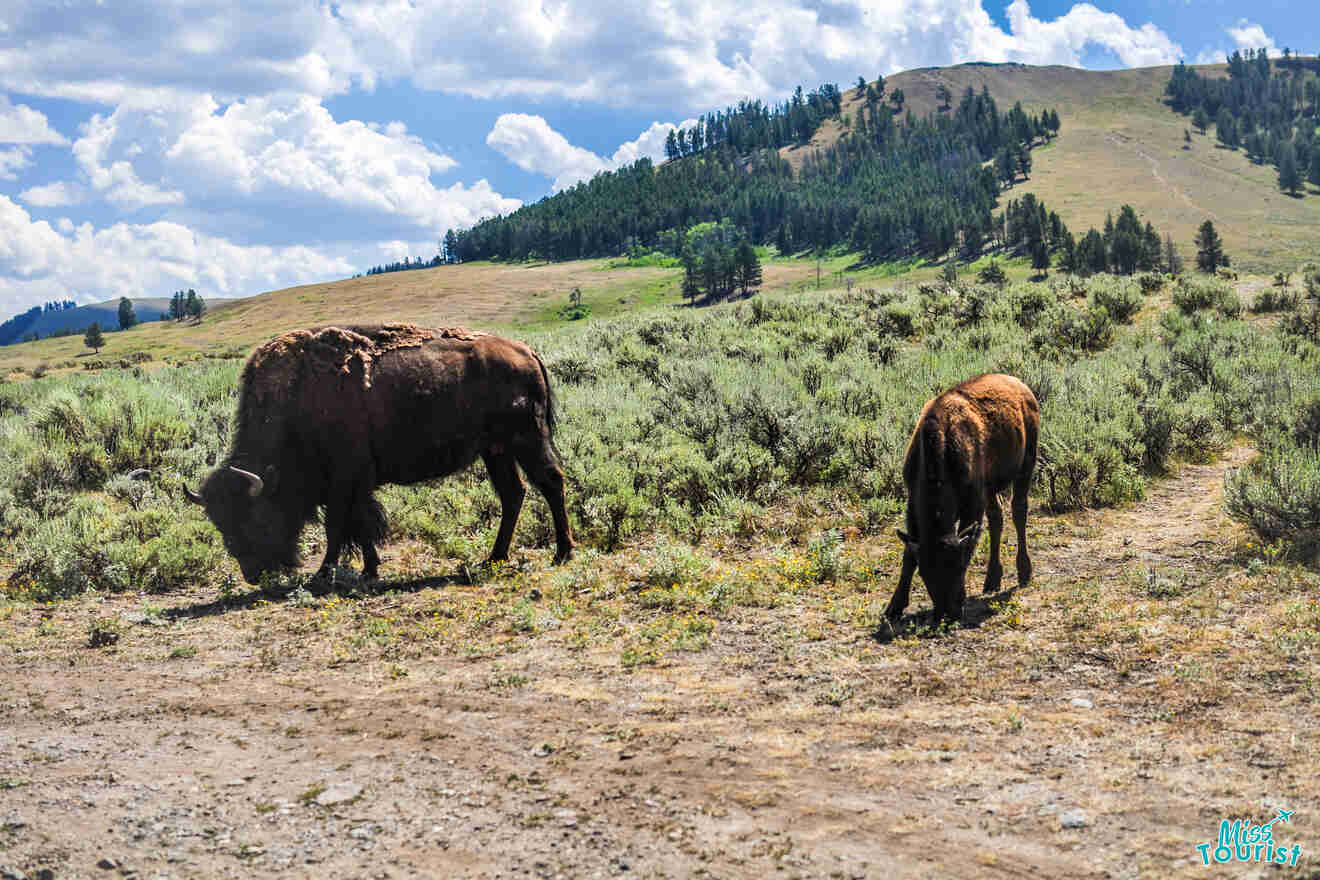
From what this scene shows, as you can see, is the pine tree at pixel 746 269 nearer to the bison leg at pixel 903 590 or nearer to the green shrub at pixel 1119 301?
the green shrub at pixel 1119 301

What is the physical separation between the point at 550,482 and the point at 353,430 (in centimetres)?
210

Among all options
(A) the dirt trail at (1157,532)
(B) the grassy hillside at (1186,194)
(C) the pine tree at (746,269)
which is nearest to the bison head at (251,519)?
(A) the dirt trail at (1157,532)

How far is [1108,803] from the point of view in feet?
12.5

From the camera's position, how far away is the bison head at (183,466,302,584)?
8242 mm

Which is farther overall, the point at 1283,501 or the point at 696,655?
the point at 1283,501

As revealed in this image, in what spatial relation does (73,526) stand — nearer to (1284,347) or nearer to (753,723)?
(753,723)

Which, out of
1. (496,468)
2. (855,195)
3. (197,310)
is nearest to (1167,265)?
(855,195)

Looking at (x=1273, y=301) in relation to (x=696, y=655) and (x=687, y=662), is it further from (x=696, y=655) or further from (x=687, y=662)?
(x=687, y=662)

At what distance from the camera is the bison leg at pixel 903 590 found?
22.1 ft

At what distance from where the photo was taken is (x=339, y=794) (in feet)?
13.8

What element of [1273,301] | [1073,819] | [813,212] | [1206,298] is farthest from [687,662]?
[813,212]

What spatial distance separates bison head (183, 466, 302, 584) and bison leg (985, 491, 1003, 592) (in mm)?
6640

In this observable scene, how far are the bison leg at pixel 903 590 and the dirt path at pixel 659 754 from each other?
1.73 ft

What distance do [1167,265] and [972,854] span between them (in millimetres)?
112586
